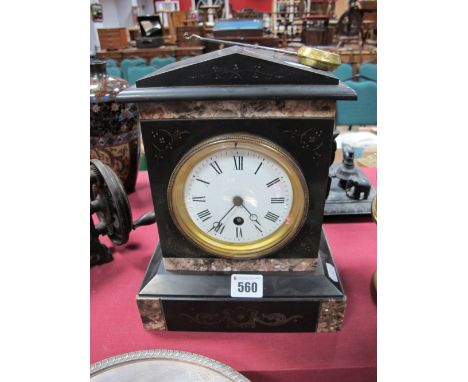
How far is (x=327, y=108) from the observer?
655mm

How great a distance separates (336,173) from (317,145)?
2.17ft

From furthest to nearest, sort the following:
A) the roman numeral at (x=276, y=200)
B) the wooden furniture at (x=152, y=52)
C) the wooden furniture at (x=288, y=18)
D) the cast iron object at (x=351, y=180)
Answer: the wooden furniture at (x=288, y=18) → the wooden furniture at (x=152, y=52) → the cast iron object at (x=351, y=180) → the roman numeral at (x=276, y=200)

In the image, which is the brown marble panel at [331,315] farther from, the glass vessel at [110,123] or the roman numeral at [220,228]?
the glass vessel at [110,123]

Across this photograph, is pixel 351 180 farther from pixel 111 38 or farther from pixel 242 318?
pixel 111 38

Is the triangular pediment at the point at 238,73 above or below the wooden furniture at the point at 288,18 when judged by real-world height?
below

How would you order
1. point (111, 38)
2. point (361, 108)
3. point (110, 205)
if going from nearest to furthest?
point (110, 205), point (361, 108), point (111, 38)

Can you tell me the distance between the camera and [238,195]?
74 cm

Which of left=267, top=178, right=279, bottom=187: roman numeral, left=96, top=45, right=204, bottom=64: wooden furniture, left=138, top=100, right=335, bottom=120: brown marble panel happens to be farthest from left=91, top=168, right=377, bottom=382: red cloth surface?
left=96, top=45, right=204, bottom=64: wooden furniture

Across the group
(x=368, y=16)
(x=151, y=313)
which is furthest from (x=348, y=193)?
(x=368, y=16)

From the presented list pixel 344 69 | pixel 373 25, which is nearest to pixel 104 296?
pixel 344 69

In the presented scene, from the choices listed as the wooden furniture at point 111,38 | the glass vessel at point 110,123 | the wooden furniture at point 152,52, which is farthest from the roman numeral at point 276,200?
the wooden furniture at point 111,38

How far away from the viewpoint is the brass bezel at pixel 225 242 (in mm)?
682

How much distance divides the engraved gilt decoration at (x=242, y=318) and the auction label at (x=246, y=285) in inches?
1.4

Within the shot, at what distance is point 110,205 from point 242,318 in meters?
0.42
